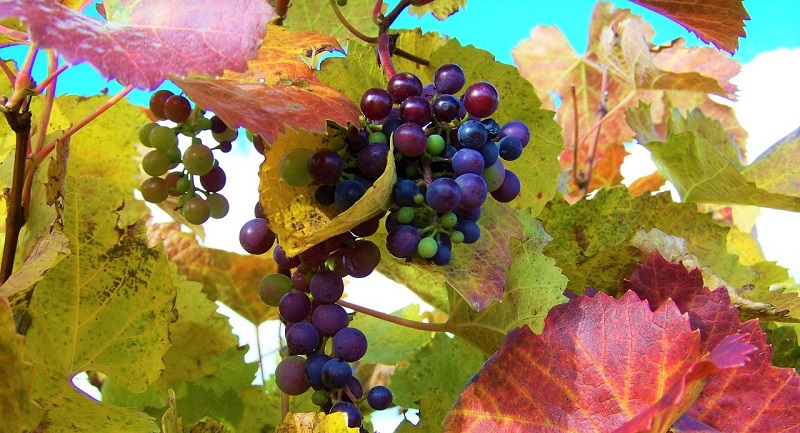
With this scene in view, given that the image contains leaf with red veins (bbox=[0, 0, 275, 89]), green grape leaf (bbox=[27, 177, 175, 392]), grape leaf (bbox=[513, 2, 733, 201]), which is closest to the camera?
leaf with red veins (bbox=[0, 0, 275, 89])

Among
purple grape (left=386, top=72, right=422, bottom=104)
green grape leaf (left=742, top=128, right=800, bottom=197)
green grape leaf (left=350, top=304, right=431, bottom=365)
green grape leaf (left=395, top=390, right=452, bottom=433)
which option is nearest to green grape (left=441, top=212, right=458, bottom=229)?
purple grape (left=386, top=72, right=422, bottom=104)

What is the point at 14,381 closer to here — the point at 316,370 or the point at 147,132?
the point at 316,370

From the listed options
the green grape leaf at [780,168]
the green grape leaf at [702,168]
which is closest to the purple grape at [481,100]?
the green grape leaf at [702,168]

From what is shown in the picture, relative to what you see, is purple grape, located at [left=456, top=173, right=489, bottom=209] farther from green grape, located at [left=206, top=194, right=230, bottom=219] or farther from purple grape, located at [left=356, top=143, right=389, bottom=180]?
green grape, located at [left=206, top=194, right=230, bottom=219]

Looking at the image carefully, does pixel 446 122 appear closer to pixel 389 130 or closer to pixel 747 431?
pixel 389 130

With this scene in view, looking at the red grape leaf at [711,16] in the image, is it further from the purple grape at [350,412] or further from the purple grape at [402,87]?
the purple grape at [350,412]
